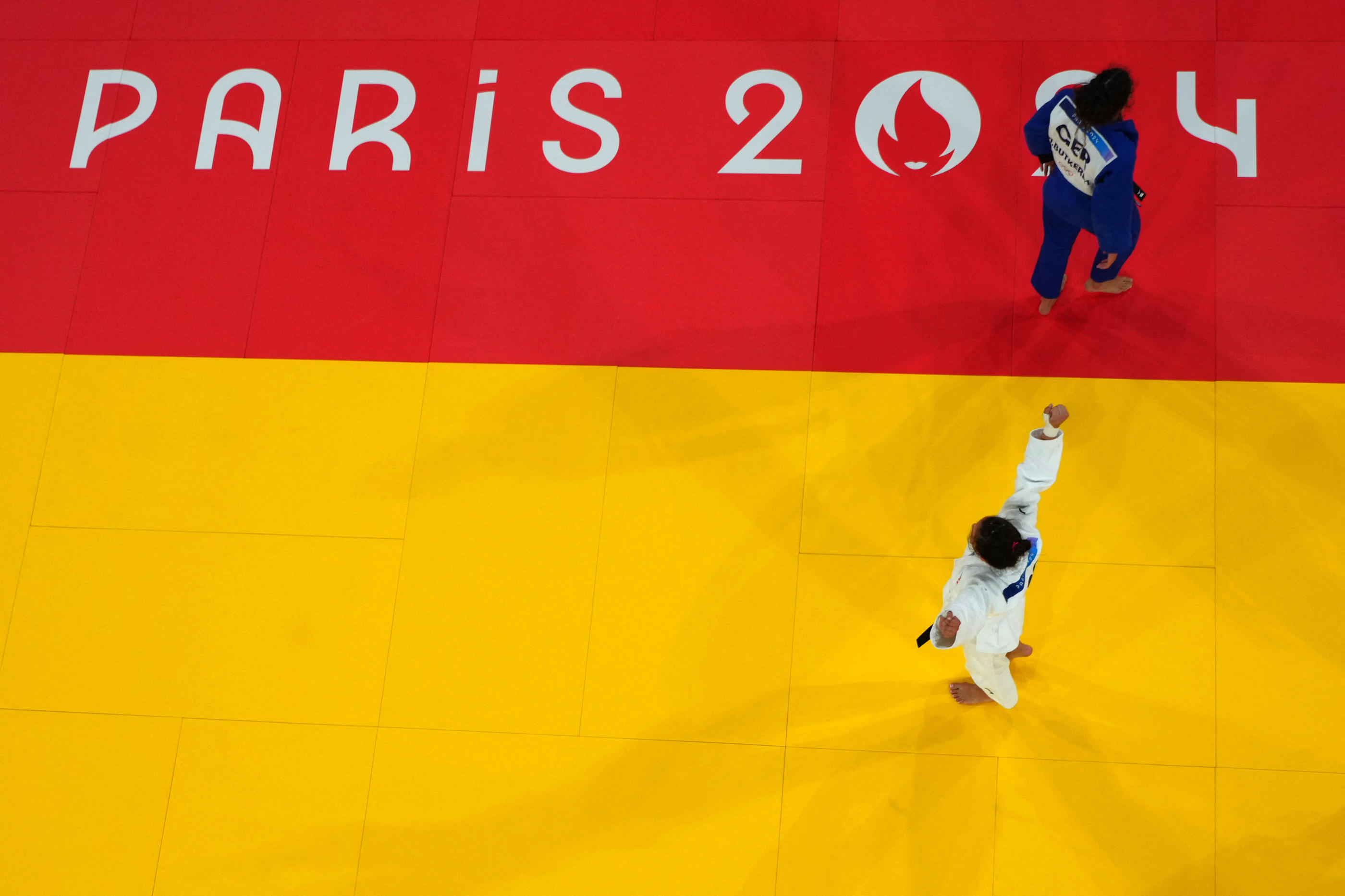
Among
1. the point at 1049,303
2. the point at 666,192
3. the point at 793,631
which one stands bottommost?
the point at 793,631

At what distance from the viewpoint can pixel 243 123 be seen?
4301mm

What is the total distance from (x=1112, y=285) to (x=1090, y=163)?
73 centimetres

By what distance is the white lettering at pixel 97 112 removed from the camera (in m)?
4.33

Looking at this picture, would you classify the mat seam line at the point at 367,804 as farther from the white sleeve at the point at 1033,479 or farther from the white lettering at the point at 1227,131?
the white lettering at the point at 1227,131

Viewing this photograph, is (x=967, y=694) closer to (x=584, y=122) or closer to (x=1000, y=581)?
(x=1000, y=581)

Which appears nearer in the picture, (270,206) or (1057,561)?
(1057,561)

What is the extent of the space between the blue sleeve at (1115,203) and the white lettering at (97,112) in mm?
3988

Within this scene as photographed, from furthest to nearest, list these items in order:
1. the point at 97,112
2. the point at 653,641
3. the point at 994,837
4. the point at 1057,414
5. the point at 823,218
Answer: the point at 97,112, the point at 823,218, the point at 653,641, the point at 994,837, the point at 1057,414

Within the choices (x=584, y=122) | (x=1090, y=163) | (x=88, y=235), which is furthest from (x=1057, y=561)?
(x=88, y=235)

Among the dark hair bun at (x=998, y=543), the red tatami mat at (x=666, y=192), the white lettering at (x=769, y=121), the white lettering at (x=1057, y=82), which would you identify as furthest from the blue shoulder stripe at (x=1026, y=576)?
the white lettering at (x=1057, y=82)

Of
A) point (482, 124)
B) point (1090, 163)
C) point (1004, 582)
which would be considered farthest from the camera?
point (482, 124)

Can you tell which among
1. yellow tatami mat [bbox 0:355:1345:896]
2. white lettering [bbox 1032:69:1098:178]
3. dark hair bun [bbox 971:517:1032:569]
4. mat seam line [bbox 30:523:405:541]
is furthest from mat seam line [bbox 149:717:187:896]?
white lettering [bbox 1032:69:1098:178]

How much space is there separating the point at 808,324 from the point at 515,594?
157 centimetres

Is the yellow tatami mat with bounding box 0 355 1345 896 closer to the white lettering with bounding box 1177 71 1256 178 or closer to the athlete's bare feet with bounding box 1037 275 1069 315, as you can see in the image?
the athlete's bare feet with bounding box 1037 275 1069 315
